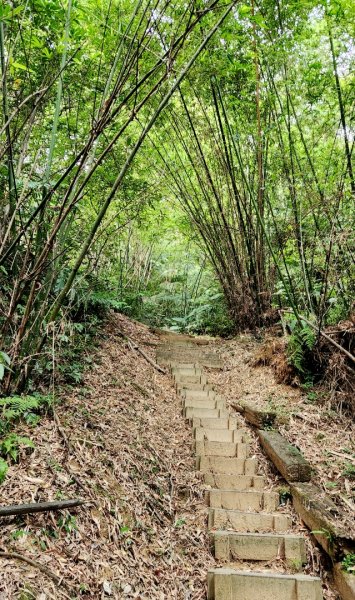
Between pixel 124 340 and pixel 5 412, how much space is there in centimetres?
339

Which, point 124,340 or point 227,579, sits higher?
point 124,340

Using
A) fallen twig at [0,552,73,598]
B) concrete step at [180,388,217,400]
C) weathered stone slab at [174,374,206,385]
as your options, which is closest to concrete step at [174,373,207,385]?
weathered stone slab at [174,374,206,385]

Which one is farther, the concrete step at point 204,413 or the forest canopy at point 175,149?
the concrete step at point 204,413

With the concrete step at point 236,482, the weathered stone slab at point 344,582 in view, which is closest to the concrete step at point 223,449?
the concrete step at point 236,482

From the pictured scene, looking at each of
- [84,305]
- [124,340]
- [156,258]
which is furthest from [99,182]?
[156,258]

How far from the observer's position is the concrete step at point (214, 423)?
3.84 metres

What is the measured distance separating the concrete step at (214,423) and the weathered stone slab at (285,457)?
383 mm

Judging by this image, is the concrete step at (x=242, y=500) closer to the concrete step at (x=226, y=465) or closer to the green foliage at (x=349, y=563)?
the concrete step at (x=226, y=465)


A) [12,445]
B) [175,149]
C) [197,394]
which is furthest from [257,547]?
[175,149]

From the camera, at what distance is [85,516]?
203 centimetres

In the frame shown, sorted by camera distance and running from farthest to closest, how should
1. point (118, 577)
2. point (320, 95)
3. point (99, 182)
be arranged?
1. point (99, 182)
2. point (320, 95)
3. point (118, 577)

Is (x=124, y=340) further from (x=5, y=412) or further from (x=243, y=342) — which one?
(x=5, y=412)

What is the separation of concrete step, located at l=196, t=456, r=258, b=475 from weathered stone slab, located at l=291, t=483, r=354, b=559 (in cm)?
41

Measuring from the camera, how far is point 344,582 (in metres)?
2.20
